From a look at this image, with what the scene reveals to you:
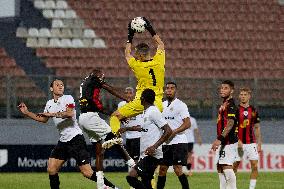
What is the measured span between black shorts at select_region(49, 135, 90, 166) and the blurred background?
1048cm

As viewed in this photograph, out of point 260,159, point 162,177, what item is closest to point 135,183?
point 162,177

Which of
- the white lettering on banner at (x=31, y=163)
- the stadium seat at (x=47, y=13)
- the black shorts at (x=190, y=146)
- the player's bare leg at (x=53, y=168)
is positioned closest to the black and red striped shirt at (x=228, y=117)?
the player's bare leg at (x=53, y=168)

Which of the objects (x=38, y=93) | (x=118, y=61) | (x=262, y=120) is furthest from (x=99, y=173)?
(x=118, y=61)

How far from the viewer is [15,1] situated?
102 ft

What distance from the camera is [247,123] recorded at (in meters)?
20.0

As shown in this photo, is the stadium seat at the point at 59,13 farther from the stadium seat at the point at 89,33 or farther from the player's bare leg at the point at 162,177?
the player's bare leg at the point at 162,177

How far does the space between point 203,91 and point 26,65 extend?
615 centimetres

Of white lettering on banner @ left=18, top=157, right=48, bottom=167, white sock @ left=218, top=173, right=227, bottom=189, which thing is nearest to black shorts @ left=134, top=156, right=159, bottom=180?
white sock @ left=218, top=173, right=227, bottom=189

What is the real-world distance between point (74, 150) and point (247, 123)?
5775 millimetres

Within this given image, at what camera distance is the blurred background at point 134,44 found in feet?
86.8

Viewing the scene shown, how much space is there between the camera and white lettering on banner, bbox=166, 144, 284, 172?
2675 cm

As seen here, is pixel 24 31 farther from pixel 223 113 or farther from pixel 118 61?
pixel 223 113

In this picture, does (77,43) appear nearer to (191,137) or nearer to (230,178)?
(191,137)

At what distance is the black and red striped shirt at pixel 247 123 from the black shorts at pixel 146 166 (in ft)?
19.3
